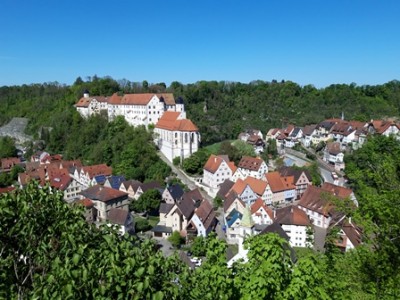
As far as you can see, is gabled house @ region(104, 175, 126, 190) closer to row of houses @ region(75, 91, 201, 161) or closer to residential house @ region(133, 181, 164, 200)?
residential house @ region(133, 181, 164, 200)

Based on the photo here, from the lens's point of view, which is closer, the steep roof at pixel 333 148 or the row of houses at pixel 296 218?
the row of houses at pixel 296 218

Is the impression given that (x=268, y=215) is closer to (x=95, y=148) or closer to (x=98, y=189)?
(x=98, y=189)

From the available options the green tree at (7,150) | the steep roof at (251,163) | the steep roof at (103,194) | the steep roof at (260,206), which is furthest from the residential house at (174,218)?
the green tree at (7,150)

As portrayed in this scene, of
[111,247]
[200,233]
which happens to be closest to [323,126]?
→ [200,233]

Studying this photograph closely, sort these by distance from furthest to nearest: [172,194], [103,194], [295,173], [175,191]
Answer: [295,173]
[175,191]
[172,194]
[103,194]

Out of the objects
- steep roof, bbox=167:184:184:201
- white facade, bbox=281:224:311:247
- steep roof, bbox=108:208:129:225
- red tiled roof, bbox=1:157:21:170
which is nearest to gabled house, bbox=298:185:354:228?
white facade, bbox=281:224:311:247

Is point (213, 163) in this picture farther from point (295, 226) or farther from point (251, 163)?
point (295, 226)

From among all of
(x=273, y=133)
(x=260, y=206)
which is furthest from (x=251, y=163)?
(x=273, y=133)

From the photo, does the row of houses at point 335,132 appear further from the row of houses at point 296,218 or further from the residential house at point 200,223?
the residential house at point 200,223
